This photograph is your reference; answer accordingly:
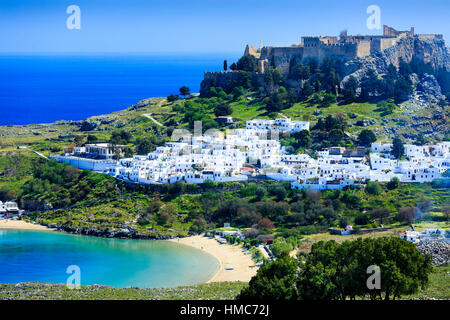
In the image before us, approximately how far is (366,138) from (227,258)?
1246cm

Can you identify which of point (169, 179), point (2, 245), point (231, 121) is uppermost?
point (231, 121)

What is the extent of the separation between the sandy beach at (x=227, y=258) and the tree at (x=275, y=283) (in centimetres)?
441

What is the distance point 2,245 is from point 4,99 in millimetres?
52191

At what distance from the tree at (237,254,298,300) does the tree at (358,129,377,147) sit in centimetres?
1732

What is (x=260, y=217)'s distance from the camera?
25828mm

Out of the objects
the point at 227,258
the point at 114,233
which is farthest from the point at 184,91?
the point at 227,258

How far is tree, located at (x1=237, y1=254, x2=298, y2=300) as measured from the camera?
15.1 metres

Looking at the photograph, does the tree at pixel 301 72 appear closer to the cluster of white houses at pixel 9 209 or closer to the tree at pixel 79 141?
the tree at pixel 79 141

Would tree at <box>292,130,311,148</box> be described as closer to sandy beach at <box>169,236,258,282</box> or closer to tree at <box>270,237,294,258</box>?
sandy beach at <box>169,236,258,282</box>

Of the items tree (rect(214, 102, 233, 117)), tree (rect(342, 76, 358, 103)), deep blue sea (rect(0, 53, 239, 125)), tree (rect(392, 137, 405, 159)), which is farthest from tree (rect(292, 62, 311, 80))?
deep blue sea (rect(0, 53, 239, 125))

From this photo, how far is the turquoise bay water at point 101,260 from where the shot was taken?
70.1 ft
